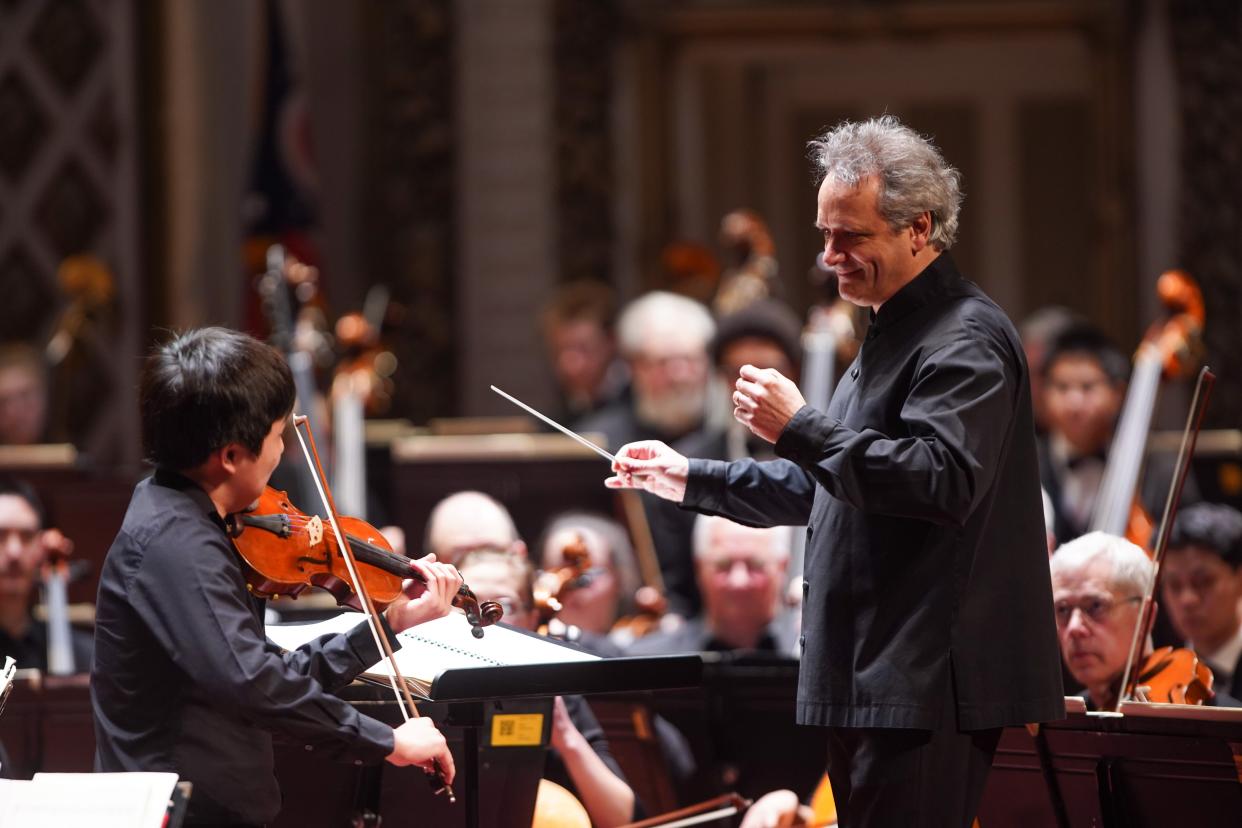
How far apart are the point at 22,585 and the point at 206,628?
2185 millimetres

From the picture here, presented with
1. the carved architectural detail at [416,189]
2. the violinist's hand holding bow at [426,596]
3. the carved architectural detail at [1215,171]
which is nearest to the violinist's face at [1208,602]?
the violinist's hand holding bow at [426,596]

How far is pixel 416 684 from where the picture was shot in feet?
9.26

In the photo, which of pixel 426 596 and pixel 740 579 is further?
pixel 740 579

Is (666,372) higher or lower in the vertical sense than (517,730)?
higher

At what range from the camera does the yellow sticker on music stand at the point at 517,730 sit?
3.08 meters

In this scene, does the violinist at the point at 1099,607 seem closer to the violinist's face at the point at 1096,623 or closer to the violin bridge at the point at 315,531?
the violinist's face at the point at 1096,623

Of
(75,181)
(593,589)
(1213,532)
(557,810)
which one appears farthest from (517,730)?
(75,181)

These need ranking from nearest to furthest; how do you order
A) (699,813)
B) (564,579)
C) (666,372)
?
(564,579), (699,813), (666,372)

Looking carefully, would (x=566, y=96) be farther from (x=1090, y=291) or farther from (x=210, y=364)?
(x=210, y=364)

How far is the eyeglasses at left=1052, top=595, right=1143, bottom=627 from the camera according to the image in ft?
11.3

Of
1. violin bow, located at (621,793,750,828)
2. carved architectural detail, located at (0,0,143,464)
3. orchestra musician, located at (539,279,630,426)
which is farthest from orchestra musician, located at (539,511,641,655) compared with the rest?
carved architectural detail, located at (0,0,143,464)

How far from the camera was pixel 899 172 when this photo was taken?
2641 millimetres

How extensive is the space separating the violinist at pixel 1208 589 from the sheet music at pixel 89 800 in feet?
8.14

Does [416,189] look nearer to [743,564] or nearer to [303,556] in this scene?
[743,564]
